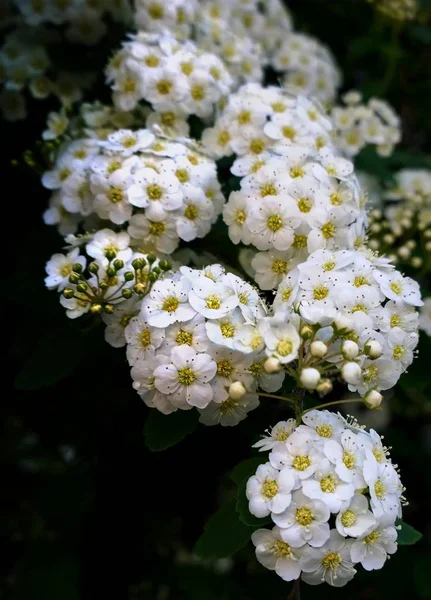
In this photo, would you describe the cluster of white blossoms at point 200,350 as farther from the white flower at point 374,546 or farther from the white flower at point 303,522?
the white flower at point 374,546

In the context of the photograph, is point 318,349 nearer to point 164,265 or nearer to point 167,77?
point 164,265

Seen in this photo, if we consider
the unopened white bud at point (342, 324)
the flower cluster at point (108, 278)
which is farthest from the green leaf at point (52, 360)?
the unopened white bud at point (342, 324)

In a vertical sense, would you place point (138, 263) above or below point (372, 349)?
below

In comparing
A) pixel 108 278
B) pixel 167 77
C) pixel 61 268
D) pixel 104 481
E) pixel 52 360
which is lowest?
pixel 104 481

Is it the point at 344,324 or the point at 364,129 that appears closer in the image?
the point at 344,324

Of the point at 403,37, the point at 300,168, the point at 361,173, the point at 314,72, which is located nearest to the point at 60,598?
the point at 300,168

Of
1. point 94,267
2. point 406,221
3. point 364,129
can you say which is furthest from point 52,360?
point 364,129
